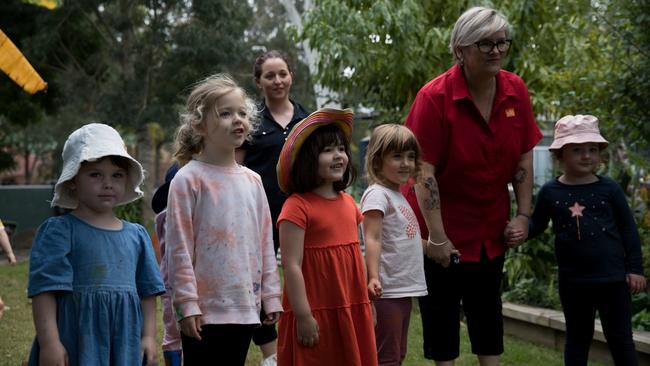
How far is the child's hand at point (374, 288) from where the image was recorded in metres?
4.04

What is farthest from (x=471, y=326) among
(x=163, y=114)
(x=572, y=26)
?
(x=163, y=114)

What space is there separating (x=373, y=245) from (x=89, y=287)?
1.46 m

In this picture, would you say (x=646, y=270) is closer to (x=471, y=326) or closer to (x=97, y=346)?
(x=471, y=326)

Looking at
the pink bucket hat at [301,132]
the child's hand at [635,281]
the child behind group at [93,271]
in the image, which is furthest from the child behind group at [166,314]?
the child's hand at [635,281]

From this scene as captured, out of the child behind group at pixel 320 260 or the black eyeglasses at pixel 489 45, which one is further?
the black eyeglasses at pixel 489 45

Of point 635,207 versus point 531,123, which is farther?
point 635,207

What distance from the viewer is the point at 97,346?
10.5 feet

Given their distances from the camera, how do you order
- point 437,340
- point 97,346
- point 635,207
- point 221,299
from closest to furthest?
point 97,346
point 221,299
point 437,340
point 635,207

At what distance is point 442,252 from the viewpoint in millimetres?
4402

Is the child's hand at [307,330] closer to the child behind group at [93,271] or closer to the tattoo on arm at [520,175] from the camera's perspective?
the child behind group at [93,271]

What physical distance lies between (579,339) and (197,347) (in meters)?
2.24

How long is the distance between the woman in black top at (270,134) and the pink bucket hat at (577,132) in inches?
62.4

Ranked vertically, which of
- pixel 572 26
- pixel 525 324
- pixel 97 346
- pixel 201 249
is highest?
pixel 572 26

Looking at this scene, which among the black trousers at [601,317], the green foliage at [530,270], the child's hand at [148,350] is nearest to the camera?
the child's hand at [148,350]
